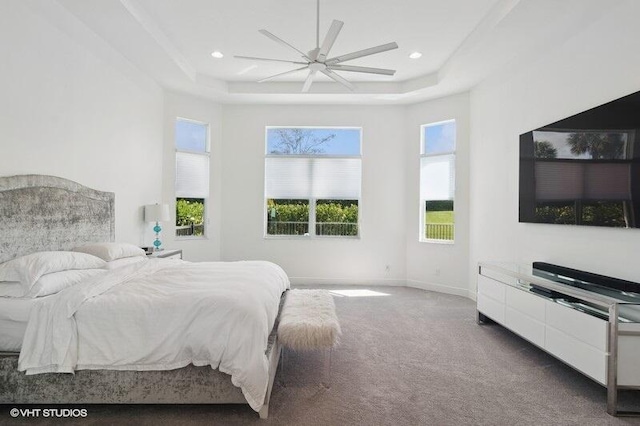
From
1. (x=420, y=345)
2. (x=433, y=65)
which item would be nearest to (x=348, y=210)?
(x=433, y=65)

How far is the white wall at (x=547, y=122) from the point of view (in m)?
2.95

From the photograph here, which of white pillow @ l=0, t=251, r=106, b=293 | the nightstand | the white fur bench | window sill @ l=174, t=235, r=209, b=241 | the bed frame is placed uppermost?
white pillow @ l=0, t=251, r=106, b=293

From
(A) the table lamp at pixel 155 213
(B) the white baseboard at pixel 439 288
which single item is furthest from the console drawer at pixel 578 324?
(A) the table lamp at pixel 155 213

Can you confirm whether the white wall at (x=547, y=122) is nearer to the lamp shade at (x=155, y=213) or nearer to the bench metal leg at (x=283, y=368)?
the bench metal leg at (x=283, y=368)

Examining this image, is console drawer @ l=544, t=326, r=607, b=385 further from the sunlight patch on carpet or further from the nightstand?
the nightstand

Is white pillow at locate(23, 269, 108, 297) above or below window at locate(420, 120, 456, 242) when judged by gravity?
below

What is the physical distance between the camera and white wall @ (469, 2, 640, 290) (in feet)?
9.69

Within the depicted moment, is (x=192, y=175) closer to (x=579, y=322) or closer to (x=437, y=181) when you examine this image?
(x=437, y=181)

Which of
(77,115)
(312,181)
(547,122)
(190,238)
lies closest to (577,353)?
(547,122)

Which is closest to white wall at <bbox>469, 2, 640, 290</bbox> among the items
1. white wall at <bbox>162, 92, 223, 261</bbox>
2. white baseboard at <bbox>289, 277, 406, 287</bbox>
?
white baseboard at <bbox>289, 277, 406, 287</bbox>

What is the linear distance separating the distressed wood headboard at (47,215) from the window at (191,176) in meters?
1.77

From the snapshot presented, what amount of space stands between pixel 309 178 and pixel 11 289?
4.49 m

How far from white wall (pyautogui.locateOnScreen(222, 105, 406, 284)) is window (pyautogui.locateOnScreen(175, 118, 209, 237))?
34 centimetres

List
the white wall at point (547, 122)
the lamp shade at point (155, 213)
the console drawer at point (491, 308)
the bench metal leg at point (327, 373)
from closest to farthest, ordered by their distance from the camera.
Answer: the bench metal leg at point (327, 373) → the white wall at point (547, 122) → the console drawer at point (491, 308) → the lamp shade at point (155, 213)
